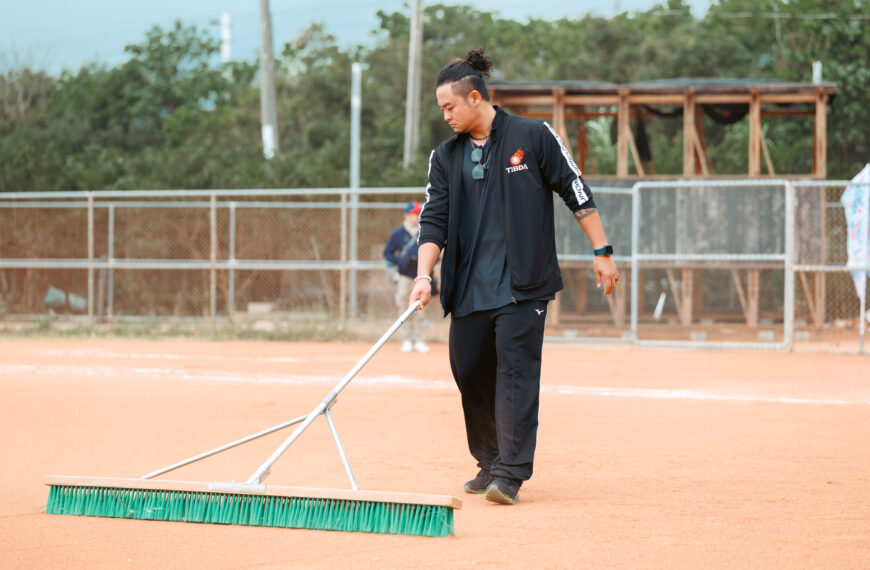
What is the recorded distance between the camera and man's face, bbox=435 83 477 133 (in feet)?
18.1

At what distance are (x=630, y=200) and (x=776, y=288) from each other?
511 centimetres

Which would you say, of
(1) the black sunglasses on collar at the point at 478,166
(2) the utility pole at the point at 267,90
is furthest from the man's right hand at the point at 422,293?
(2) the utility pole at the point at 267,90

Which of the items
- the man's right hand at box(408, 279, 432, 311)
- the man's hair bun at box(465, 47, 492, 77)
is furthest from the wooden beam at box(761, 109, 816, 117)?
the man's right hand at box(408, 279, 432, 311)

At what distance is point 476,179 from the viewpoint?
560cm

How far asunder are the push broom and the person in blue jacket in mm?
9936

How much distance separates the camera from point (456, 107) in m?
5.52

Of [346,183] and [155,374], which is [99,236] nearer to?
[346,183]

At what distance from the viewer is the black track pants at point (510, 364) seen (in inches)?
215

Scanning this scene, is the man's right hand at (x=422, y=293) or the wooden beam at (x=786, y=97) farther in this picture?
the wooden beam at (x=786, y=97)

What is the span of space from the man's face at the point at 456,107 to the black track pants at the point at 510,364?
90cm

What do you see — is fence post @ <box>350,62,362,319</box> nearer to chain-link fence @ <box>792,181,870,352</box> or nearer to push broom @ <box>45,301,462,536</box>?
chain-link fence @ <box>792,181,870,352</box>

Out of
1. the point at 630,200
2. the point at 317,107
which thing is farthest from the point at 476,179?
the point at 317,107

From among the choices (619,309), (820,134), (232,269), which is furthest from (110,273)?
(820,134)

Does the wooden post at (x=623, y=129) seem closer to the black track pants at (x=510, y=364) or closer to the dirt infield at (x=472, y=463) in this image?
the dirt infield at (x=472, y=463)
